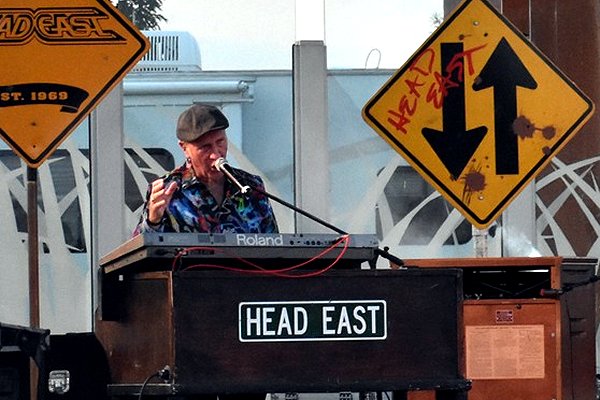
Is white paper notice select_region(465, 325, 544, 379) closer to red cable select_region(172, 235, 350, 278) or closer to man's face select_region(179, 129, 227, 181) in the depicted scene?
man's face select_region(179, 129, 227, 181)

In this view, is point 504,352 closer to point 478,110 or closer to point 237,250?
point 478,110

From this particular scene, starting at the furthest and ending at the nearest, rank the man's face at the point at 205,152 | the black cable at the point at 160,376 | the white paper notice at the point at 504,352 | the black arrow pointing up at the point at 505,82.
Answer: the black arrow pointing up at the point at 505,82, the white paper notice at the point at 504,352, the man's face at the point at 205,152, the black cable at the point at 160,376

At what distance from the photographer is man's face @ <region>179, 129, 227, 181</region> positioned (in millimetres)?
5219

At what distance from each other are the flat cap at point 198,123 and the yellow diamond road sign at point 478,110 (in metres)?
2.18

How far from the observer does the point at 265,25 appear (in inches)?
340

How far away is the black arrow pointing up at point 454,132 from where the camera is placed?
7.36 meters

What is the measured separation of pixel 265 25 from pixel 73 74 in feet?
7.22

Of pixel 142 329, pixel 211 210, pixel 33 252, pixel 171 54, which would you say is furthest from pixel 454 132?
pixel 142 329

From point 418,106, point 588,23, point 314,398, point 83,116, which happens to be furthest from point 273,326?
point 588,23

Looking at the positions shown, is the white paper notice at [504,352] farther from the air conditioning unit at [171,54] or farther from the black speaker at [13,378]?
the air conditioning unit at [171,54]

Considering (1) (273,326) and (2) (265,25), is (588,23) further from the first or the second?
(1) (273,326)

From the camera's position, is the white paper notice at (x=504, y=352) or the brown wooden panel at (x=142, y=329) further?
the white paper notice at (x=504, y=352)

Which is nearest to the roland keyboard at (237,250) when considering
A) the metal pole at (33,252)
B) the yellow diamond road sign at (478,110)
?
the metal pole at (33,252)

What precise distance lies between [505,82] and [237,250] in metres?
3.54
